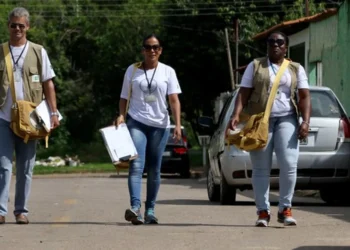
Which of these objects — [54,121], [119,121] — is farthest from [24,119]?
[119,121]

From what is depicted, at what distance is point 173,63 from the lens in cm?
5244

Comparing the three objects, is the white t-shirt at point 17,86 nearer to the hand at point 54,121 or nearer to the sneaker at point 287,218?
the hand at point 54,121

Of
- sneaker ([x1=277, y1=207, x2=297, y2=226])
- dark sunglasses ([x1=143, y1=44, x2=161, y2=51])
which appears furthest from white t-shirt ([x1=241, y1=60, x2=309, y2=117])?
dark sunglasses ([x1=143, y1=44, x2=161, y2=51])

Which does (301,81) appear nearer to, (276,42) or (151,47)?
(276,42)

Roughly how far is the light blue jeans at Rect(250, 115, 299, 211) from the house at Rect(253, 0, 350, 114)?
13332mm

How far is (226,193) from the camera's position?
15.6m

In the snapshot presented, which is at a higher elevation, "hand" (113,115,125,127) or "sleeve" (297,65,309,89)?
"sleeve" (297,65,309,89)

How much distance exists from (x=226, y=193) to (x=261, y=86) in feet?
15.6

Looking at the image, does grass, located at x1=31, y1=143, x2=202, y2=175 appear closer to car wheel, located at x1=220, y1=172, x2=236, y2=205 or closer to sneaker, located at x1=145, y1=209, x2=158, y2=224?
car wheel, located at x1=220, y1=172, x2=236, y2=205

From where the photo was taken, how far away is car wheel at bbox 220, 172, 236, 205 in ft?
51.1

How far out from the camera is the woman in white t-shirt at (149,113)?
1163cm

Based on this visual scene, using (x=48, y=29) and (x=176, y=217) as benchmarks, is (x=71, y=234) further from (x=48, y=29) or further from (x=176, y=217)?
(x=48, y=29)

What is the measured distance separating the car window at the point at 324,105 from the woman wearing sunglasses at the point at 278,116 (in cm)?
400

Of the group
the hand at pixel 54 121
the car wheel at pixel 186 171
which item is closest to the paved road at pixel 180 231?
the hand at pixel 54 121
